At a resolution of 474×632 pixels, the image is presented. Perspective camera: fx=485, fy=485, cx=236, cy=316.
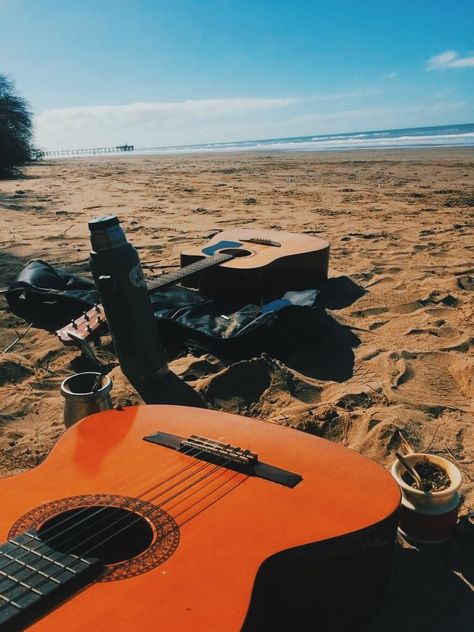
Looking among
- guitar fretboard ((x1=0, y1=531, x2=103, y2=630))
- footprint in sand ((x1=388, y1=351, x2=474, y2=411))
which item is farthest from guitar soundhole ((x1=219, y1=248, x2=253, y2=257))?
guitar fretboard ((x1=0, y1=531, x2=103, y2=630))

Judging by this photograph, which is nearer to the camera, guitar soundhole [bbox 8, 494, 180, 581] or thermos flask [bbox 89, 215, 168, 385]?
guitar soundhole [bbox 8, 494, 180, 581]

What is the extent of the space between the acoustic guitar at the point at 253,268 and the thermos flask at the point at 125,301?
0.45 metres

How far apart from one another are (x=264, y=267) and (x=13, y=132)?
56.3 ft

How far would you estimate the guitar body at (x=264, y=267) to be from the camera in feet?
11.2

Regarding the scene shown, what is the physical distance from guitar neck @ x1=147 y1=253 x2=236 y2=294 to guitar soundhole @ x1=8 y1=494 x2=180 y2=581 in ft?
5.76

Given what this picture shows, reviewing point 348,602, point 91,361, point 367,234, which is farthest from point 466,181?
point 348,602

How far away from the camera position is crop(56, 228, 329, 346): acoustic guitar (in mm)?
3375

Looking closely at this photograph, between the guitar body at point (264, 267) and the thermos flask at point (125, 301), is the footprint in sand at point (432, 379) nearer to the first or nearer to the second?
the guitar body at point (264, 267)

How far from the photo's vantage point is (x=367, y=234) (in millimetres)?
5539

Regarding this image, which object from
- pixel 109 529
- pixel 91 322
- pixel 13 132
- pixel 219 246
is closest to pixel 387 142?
pixel 13 132

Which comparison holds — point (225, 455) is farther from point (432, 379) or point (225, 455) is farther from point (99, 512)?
point (432, 379)

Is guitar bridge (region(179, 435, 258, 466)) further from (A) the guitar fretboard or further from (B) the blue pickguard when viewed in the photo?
(B) the blue pickguard

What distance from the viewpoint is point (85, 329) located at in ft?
8.69

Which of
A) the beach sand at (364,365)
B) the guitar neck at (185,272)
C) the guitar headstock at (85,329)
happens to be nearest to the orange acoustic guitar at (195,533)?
the beach sand at (364,365)
